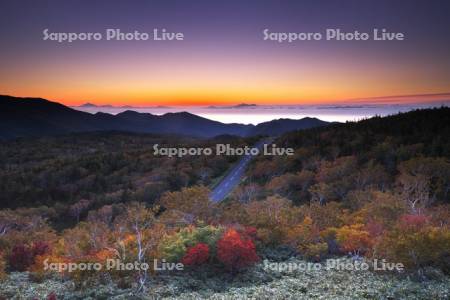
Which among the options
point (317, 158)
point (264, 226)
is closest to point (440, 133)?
point (317, 158)

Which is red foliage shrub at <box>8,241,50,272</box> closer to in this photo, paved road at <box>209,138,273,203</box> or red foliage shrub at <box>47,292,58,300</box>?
red foliage shrub at <box>47,292,58,300</box>

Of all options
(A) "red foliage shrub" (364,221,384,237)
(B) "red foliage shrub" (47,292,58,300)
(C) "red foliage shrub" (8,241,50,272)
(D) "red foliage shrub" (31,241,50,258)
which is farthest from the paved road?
(B) "red foliage shrub" (47,292,58,300)

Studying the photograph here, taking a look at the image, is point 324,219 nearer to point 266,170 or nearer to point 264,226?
point 264,226

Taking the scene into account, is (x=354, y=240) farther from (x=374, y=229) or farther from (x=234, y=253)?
(x=234, y=253)

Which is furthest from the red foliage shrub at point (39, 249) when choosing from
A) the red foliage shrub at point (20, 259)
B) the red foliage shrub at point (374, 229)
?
the red foliage shrub at point (374, 229)

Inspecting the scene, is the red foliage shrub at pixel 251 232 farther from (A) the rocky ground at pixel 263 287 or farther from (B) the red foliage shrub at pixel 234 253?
(A) the rocky ground at pixel 263 287

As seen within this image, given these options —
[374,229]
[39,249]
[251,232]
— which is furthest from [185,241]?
[374,229]
